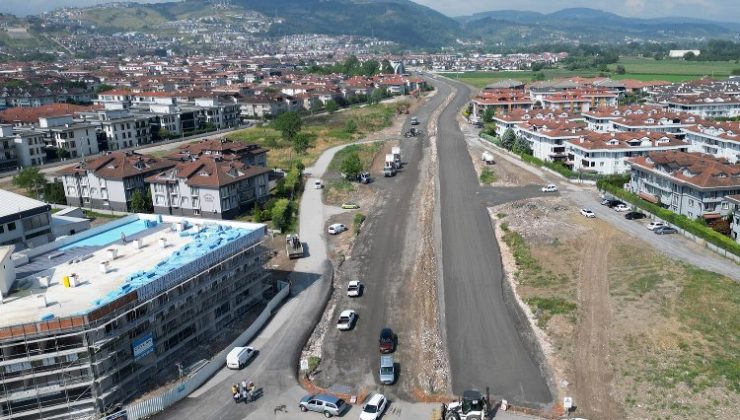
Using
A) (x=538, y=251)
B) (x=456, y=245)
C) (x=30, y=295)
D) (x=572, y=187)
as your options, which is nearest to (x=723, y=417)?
(x=538, y=251)

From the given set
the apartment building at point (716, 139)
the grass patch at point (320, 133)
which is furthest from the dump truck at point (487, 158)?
the apartment building at point (716, 139)

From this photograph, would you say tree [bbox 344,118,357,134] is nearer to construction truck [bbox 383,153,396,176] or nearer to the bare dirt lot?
construction truck [bbox 383,153,396,176]

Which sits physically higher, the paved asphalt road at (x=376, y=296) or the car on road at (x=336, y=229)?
the car on road at (x=336, y=229)

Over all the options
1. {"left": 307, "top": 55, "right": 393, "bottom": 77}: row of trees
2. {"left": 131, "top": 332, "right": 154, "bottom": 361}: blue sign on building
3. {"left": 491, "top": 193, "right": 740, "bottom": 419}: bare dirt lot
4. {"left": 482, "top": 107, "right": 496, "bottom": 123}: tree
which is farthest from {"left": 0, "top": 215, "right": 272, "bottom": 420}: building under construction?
{"left": 307, "top": 55, "right": 393, "bottom": 77}: row of trees

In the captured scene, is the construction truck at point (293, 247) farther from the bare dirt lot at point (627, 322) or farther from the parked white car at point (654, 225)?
the parked white car at point (654, 225)

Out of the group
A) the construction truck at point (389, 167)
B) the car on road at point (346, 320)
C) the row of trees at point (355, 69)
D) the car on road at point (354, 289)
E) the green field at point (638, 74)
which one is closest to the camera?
the car on road at point (346, 320)

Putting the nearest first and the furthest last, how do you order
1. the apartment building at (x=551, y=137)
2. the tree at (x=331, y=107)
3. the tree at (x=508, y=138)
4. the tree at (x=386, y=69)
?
the apartment building at (x=551, y=137) → the tree at (x=508, y=138) → the tree at (x=331, y=107) → the tree at (x=386, y=69)

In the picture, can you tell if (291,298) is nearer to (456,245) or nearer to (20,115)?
(456,245)
